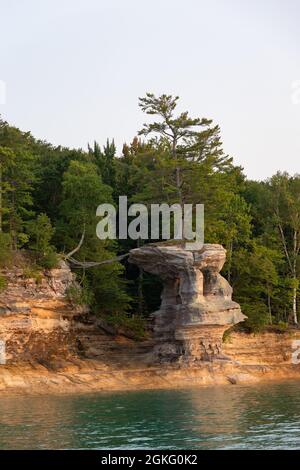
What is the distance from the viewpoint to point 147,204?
172ft

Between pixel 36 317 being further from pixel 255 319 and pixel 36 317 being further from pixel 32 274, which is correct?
pixel 255 319

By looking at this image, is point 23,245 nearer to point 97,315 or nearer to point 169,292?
point 97,315

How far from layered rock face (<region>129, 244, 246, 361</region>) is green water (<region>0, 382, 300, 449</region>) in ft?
21.3

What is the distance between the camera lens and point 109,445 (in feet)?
74.8

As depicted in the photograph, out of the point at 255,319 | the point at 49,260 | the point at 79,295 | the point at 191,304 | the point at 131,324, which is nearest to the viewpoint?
the point at 191,304

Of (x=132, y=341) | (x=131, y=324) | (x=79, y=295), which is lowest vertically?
(x=132, y=341)

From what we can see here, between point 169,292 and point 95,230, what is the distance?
664 cm

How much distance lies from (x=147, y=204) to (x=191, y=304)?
8652 mm

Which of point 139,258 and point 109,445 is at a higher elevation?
point 139,258

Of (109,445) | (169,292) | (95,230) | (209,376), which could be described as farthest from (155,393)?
(109,445)
